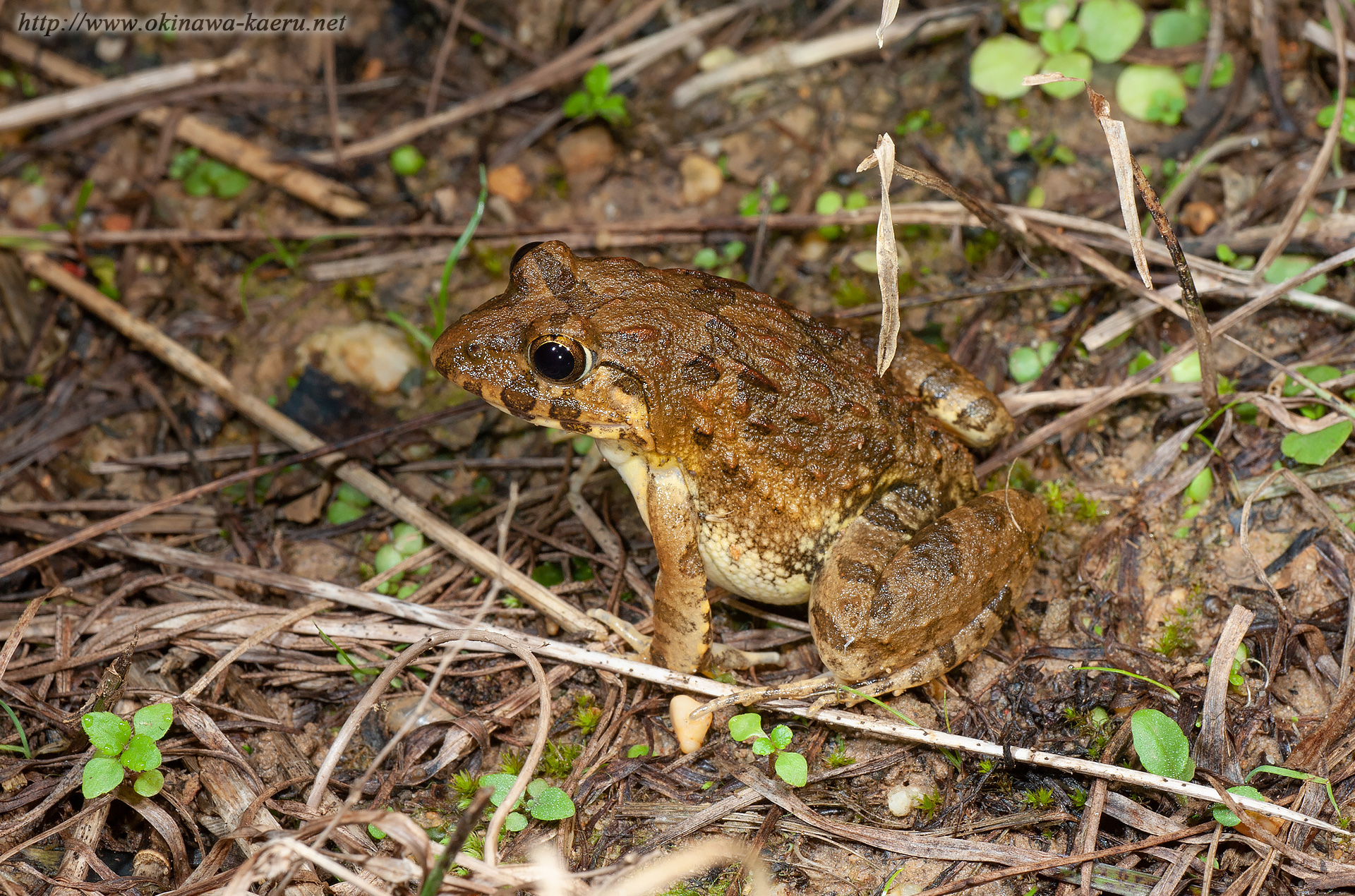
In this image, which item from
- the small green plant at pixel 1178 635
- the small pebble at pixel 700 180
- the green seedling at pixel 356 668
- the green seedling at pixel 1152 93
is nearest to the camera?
the small green plant at pixel 1178 635

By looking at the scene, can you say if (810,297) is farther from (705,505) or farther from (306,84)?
(306,84)

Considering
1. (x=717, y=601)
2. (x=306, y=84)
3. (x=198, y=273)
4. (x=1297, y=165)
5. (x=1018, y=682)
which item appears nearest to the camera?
(x=1018, y=682)

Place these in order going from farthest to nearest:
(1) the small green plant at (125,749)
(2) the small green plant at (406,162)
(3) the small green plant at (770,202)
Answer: (2) the small green plant at (406,162), (3) the small green plant at (770,202), (1) the small green plant at (125,749)

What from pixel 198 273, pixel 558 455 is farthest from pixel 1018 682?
pixel 198 273

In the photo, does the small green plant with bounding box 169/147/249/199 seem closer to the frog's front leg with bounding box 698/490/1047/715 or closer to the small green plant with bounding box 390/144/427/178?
the small green plant with bounding box 390/144/427/178

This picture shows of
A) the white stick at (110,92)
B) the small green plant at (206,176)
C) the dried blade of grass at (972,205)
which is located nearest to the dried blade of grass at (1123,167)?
the dried blade of grass at (972,205)

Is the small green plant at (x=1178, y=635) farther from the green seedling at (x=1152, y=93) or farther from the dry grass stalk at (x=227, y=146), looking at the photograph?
the dry grass stalk at (x=227, y=146)

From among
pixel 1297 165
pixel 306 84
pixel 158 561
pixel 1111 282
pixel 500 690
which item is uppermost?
pixel 306 84
